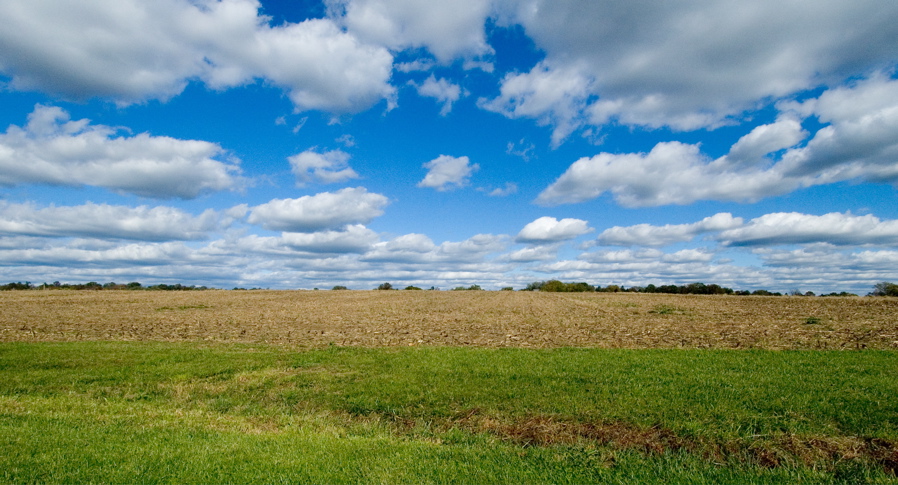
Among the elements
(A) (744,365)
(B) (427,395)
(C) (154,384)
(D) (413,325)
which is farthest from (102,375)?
(A) (744,365)

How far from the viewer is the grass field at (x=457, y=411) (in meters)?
6.40

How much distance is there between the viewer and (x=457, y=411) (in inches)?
376

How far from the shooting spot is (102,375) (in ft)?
43.0

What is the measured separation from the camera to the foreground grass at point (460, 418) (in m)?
6.36

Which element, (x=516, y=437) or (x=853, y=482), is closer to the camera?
(x=853, y=482)

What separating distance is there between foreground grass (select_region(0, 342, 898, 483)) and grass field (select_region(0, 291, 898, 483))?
0.14 ft

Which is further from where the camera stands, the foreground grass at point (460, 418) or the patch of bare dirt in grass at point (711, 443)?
the patch of bare dirt in grass at point (711, 443)

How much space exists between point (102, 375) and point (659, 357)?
54.0 feet

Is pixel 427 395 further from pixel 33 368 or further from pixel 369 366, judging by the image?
pixel 33 368

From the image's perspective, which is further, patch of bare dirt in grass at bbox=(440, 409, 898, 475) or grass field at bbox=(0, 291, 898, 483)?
patch of bare dirt in grass at bbox=(440, 409, 898, 475)

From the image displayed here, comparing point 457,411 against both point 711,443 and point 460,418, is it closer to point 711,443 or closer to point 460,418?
point 460,418

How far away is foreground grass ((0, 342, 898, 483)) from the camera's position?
20.9 ft

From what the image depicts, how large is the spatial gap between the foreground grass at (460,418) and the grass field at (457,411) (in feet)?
0.14

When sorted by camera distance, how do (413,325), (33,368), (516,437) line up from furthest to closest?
1. (413,325)
2. (33,368)
3. (516,437)
